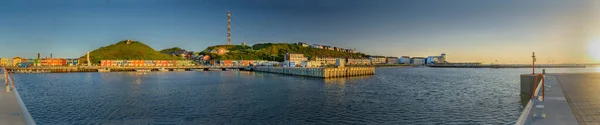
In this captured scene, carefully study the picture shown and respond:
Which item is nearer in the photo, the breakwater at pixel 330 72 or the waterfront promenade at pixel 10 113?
the waterfront promenade at pixel 10 113

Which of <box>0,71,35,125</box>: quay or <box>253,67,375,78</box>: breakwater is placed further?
<box>253,67,375,78</box>: breakwater

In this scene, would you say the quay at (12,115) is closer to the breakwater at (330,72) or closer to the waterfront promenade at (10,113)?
the waterfront promenade at (10,113)

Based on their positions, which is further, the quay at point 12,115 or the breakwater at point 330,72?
the breakwater at point 330,72

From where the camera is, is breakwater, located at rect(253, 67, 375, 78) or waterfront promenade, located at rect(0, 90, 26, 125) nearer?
waterfront promenade, located at rect(0, 90, 26, 125)

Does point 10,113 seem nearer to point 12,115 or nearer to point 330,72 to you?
point 12,115

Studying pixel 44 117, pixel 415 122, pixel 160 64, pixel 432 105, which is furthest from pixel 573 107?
pixel 160 64

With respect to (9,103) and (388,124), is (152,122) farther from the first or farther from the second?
(388,124)

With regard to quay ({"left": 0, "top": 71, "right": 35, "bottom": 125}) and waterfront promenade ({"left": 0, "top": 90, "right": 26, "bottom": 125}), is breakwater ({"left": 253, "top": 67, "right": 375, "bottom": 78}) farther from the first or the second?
quay ({"left": 0, "top": 71, "right": 35, "bottom": 125})

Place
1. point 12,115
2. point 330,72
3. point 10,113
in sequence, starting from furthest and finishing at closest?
point 330,72, point 10,113, point 12,115

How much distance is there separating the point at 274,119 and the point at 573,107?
38.6 ft

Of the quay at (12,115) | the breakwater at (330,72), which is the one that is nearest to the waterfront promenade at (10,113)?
the quay at (12,115)

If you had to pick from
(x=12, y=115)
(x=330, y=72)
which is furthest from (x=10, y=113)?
(x=330, y=72)

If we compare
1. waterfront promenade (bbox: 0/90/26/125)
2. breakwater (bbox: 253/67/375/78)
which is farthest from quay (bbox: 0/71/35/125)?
breakwater (bbox: 253/67/375/78)

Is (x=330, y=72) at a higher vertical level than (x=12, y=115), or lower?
lower
